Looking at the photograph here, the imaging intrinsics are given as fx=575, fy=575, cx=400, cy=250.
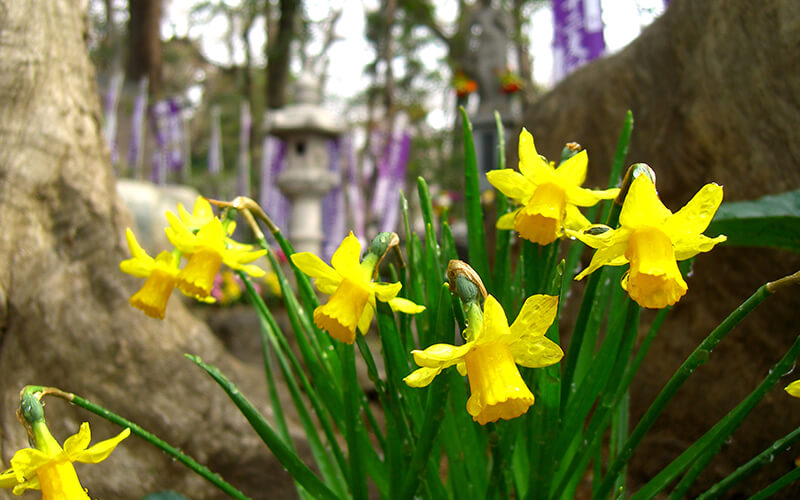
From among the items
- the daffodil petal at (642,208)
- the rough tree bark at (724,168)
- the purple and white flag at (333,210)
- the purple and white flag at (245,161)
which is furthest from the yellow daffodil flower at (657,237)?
the purple and white flag at (245,161)

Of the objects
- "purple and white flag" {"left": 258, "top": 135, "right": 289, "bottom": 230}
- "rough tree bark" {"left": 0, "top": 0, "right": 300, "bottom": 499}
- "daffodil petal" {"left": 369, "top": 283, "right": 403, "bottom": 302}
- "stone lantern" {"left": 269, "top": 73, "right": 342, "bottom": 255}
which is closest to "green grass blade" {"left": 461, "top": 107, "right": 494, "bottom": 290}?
"daffodil petal" {"left": 369, "top": 283, "right": 403, "bottom": 302}

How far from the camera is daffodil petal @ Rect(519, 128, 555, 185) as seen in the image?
0.57 meters

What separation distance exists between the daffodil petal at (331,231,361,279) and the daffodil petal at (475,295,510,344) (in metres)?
0.12

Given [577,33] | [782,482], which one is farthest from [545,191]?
[577,33]

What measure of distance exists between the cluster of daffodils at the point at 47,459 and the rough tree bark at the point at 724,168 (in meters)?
1.05

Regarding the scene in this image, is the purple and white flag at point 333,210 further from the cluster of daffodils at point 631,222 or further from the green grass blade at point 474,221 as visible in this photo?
the cluster of daffodils at point 631,222

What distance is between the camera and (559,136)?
202 cm

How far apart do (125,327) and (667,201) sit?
133 centimetres

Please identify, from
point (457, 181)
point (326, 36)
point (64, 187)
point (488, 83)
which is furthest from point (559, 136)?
point (326, 36)

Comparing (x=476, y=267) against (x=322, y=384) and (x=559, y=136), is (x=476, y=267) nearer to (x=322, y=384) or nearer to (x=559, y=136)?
(x=322, y=384)

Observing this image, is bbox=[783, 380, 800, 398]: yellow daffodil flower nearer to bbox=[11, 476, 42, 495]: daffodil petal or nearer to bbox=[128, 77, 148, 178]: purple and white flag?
bbox=[11, 476, 42, 495]: daffodil petal

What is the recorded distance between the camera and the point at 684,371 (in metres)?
A: 0.56

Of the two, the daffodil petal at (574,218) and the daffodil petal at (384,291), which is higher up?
the daffodil petal at (574,218)

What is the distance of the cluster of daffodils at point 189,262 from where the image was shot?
66cm
